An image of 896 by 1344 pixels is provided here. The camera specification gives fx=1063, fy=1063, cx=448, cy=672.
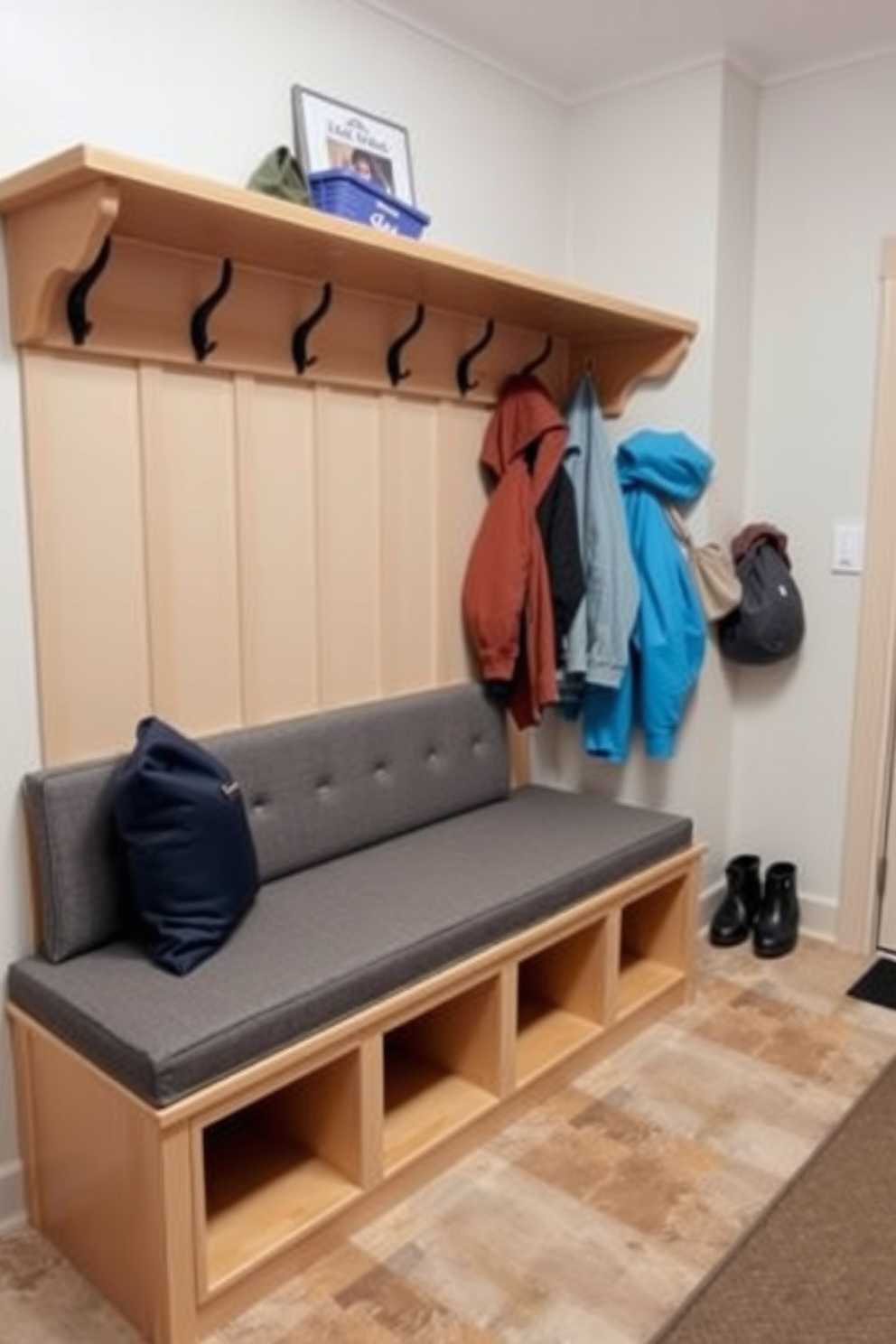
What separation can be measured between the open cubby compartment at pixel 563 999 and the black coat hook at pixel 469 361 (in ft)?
4.52

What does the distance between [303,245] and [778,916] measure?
223cm

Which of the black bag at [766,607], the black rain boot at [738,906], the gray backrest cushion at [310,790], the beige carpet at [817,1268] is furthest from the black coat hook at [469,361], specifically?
the beige carpet at [817,1268]

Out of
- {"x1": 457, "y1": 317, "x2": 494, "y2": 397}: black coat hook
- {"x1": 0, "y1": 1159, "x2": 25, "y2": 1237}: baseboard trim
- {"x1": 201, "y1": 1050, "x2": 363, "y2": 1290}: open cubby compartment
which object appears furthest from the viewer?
{"x1": 457, "y1": 317, "x2": 494, "y2": 397}: black coat hook

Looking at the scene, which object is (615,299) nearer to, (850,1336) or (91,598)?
(91,598)

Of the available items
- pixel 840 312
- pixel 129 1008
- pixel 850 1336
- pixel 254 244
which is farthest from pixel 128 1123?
pixel 840 312

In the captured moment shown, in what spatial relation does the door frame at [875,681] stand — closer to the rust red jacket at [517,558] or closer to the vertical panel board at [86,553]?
the rust red jacket at [517,558]

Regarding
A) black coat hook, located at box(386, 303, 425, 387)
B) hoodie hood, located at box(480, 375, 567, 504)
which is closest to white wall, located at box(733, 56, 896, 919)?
hoodie hood, located at box(480, 375, 567, 504)

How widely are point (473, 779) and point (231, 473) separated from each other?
105cm

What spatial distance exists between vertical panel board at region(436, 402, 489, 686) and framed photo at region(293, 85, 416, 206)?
1.79ft

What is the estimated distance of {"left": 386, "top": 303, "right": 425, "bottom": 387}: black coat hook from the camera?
8.26ft

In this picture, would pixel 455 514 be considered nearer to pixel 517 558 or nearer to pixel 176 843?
pixel 517 558

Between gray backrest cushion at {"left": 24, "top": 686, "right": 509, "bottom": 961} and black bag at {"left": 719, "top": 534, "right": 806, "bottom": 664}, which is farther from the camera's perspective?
black bag at {"left": 719, "top": 534, "right": 806, "bottom": 664}

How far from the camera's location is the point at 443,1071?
2314 millimetres

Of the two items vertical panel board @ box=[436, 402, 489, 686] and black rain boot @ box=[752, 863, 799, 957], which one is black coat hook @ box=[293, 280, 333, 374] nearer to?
vertical panel board @ box=[436, 402, 489, 686]
